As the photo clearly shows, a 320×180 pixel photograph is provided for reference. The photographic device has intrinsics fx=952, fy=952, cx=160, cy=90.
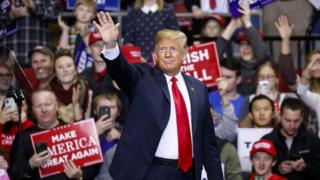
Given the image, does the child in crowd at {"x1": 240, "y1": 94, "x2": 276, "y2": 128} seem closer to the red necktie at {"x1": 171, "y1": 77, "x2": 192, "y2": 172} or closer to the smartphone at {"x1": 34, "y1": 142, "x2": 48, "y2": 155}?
the smartphone at {"x1": 34, "y1": 142, "x2": 48, "y2": 155}

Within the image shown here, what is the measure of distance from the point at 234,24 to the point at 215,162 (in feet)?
12.0

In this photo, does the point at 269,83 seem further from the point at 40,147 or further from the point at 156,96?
the point at 156,96

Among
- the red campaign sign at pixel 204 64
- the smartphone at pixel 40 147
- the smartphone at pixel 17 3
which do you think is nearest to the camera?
Result: the smartphone at pixel 40 147

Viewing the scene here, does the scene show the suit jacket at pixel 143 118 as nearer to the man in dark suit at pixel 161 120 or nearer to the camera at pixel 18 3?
the man in dark suit at pixel 161 120

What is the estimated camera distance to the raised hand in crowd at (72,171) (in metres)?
8.93

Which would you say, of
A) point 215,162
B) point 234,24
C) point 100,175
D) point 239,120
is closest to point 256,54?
point 234,24

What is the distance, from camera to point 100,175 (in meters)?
9.20

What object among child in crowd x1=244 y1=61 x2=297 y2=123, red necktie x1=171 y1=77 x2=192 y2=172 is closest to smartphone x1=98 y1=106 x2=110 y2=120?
child in crowd x1=244 y1=61 x2=297 y2=123

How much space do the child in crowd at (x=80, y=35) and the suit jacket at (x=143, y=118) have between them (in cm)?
397

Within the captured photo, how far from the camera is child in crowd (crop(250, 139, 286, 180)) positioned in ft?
29.5

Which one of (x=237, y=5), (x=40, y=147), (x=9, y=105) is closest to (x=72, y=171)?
(x=40, y=147)

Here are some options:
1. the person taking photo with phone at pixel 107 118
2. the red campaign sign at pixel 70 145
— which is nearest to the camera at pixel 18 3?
the person taking photo with phone at pixel 107 118

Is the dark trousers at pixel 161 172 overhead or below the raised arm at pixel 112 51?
below

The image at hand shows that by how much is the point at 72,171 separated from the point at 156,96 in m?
2.00
